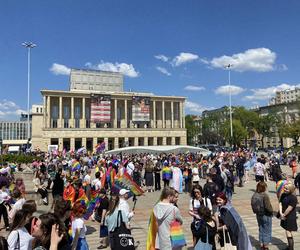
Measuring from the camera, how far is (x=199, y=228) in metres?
5.48

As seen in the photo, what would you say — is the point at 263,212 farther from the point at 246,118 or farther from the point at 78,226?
the point at 246,118

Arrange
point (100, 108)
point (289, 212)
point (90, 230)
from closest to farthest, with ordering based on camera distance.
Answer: point (289, 212) < point (90, 230) < point (100, 108)

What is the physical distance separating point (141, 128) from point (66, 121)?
75.9 feet

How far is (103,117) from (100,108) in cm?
251

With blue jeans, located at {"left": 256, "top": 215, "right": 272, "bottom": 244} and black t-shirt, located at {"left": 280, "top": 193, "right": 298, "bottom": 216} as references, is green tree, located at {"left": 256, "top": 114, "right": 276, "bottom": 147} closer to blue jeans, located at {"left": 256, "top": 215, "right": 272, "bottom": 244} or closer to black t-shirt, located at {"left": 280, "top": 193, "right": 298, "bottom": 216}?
black t-shirt, located at {"left": 280, "top": 193, "right": 298, "bottom": 216}

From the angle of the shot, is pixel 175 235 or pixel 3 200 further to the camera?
pixel 3 200

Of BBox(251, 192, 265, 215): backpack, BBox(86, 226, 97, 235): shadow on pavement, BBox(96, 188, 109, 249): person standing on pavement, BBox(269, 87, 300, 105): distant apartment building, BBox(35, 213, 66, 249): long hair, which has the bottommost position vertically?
BBox(86, 226, 97, 235): shadow on pavement

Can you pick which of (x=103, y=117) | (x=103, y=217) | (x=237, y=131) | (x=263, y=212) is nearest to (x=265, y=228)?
(x=263, y=212)

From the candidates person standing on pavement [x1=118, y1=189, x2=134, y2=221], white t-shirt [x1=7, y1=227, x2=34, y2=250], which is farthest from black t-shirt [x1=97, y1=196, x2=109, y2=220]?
white t-shirt [x1=7, y1=227, x2=34, y2=250]

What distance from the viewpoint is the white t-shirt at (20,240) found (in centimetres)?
445

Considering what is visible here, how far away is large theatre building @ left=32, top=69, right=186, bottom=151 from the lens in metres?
84.2

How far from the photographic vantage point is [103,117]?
7906 centimetres

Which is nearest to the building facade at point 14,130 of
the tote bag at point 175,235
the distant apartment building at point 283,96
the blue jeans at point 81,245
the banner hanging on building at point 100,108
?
the banner hanging on building at point 100,108

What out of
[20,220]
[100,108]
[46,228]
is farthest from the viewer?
[100,108]
